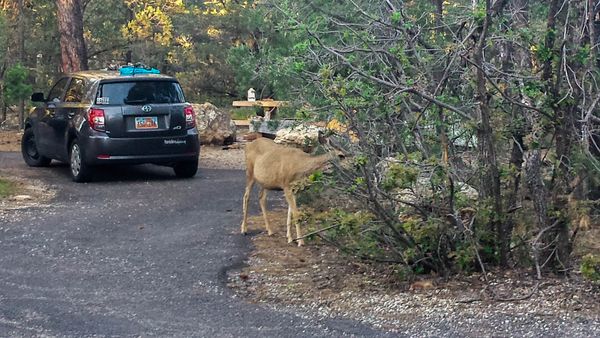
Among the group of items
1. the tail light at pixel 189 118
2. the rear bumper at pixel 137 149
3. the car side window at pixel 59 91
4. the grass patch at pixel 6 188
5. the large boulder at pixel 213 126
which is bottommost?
the large boulder at pixel 213 126

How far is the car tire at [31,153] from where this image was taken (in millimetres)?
18172

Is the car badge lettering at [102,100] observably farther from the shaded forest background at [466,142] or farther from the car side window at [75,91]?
the shaded forest background at [466,142]

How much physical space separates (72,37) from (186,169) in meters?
7.05

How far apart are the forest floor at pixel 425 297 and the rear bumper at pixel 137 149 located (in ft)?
19.9

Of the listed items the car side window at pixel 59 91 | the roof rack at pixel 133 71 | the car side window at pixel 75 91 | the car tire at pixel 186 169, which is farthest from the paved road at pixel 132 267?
the car side window at pixel 59 91

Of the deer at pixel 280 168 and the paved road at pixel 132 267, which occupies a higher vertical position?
the deer at pixel 280 168

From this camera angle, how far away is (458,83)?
A: 31.4 feet

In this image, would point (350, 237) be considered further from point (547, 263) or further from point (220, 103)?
point (220, 103)

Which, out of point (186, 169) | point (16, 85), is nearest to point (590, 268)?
point (186, 169)

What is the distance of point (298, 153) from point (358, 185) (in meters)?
2.81

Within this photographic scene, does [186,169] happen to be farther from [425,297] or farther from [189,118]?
[425,297]

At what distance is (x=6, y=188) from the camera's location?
14828mm

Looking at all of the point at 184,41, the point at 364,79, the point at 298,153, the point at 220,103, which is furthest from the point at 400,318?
the point at 184,41

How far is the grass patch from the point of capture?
14.3 meters
